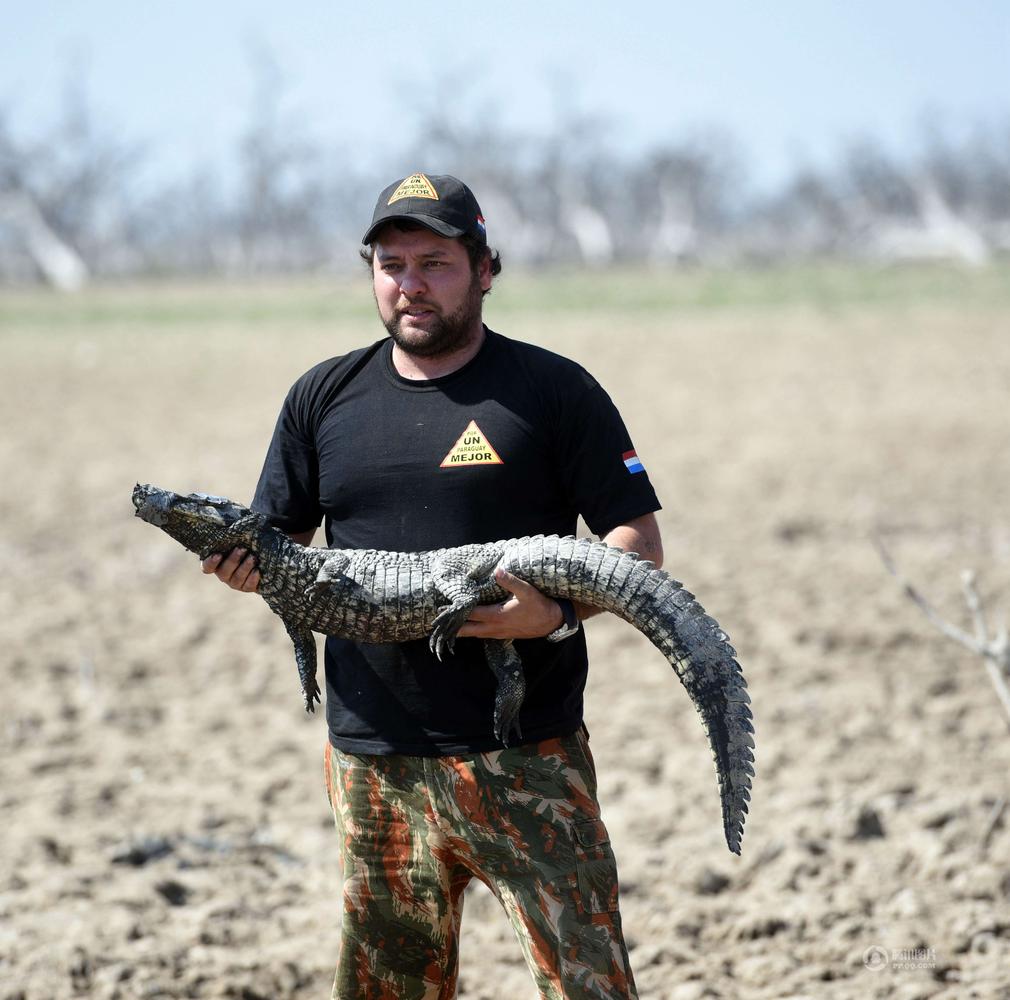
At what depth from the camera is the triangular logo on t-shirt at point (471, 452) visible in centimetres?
302

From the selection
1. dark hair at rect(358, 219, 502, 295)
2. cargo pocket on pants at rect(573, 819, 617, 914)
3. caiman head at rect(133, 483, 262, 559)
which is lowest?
cargo pocket on pants at rect(573, 819, 617, 914)

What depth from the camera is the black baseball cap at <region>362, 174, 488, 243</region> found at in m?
2.99

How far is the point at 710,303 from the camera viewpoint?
83.2ft

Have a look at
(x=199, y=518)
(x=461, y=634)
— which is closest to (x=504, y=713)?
(x=461, y=634)

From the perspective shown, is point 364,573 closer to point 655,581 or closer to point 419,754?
point 419,754

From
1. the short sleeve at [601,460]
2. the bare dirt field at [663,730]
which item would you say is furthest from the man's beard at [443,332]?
the bare dirt field at [663,730]

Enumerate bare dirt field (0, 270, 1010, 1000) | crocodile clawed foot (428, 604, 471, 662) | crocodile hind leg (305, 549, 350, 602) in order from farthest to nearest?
bare dirt field (0, 270, 1010, 1000) → crocodile hind leg (305, 549, 350, 602) → crocodile clawed foot (428, 604, 471, 662)

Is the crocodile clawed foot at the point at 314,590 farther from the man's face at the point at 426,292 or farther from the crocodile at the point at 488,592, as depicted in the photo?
the man's face at the point at 426,292

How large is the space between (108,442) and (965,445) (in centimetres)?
953

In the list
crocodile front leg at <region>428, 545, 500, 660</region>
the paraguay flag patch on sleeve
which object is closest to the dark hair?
the paraguay flag patch on sleeve

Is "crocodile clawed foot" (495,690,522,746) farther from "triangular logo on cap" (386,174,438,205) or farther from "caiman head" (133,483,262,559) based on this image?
"triangular logo on cap" (386,174,438,205)

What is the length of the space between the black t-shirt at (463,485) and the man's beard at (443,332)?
71 mm

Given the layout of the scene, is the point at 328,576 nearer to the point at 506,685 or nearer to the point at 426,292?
the point at 506,685

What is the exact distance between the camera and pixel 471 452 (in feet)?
9.93
